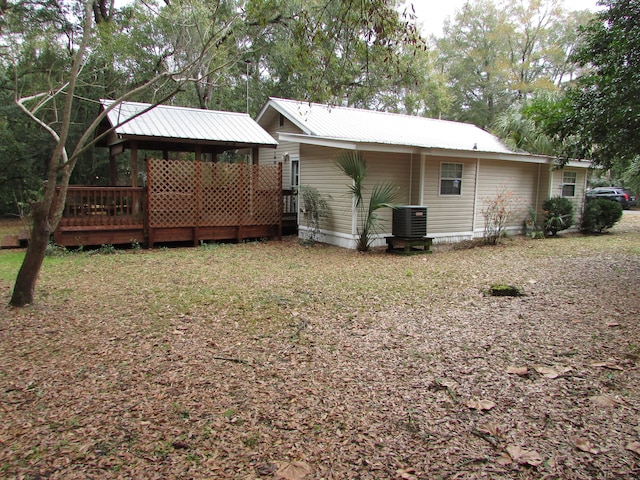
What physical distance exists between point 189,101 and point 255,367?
20632 mm

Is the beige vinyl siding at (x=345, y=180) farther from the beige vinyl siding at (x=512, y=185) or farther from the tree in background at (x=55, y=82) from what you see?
the tree in background at (x=55, y=82)

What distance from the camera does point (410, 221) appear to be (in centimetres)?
1006

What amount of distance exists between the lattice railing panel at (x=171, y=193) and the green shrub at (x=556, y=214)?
10.5 m

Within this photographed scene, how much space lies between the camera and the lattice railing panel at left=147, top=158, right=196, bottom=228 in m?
10.4

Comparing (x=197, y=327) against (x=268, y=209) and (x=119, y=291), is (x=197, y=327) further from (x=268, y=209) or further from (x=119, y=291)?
(x=268, y=209)

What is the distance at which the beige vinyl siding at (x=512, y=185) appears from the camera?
1291cm

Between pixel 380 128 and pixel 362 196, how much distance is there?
3246mm

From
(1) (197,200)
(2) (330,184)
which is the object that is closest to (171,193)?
(1) (197,200)

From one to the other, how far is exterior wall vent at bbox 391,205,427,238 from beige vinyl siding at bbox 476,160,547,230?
3.39m

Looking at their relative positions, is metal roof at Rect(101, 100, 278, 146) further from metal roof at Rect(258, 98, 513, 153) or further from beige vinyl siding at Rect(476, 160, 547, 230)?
beige vinyl siding at Rect(476, 160, 547, 230)

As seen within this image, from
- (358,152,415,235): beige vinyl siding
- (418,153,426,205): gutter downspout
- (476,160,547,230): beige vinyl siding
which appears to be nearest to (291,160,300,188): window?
(358,152,415,235): beige vinyl siding

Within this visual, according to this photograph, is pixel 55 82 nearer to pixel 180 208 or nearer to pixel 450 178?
pixel 180 208

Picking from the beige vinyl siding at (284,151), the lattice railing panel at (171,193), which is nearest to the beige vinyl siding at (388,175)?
the beige vinyl siding at (284,151)

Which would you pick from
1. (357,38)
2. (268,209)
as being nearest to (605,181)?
(268,209)
